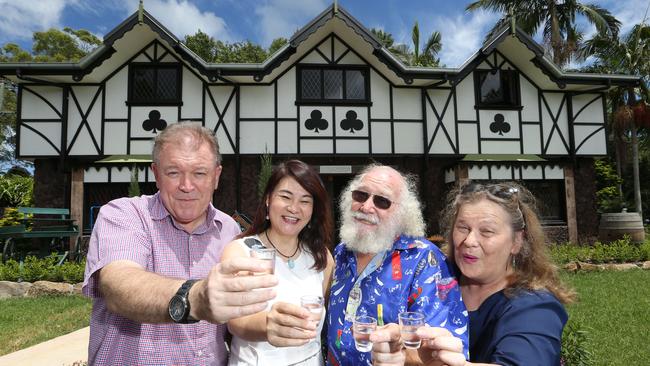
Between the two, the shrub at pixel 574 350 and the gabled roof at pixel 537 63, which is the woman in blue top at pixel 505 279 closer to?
the shrub at pixel 574 350

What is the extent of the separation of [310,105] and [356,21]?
2495mm

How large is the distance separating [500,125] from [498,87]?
1.28m

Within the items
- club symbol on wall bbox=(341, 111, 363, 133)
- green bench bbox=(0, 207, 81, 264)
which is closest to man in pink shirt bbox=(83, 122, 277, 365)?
green bench bbox=(0, 207, 81, 264)

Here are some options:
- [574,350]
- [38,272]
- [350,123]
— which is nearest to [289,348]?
[574,350]

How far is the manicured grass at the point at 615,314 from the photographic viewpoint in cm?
430

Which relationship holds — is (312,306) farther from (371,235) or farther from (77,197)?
(77,197)

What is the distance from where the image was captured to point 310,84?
1120cm

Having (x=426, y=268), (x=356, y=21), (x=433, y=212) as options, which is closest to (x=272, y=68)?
(x=356, y=21)

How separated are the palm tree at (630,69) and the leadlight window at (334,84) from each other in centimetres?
1356

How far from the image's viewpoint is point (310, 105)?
11.0 meters

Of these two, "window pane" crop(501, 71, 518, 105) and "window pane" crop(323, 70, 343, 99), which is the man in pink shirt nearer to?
"window pane" crop(323, 70, 343, 99)

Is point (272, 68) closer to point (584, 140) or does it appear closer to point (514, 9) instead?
point (584, 140)

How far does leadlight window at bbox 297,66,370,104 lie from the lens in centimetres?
1112

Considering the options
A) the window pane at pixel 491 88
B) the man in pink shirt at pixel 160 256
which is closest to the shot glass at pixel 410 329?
the man in pink shirt at pixel 160 256
